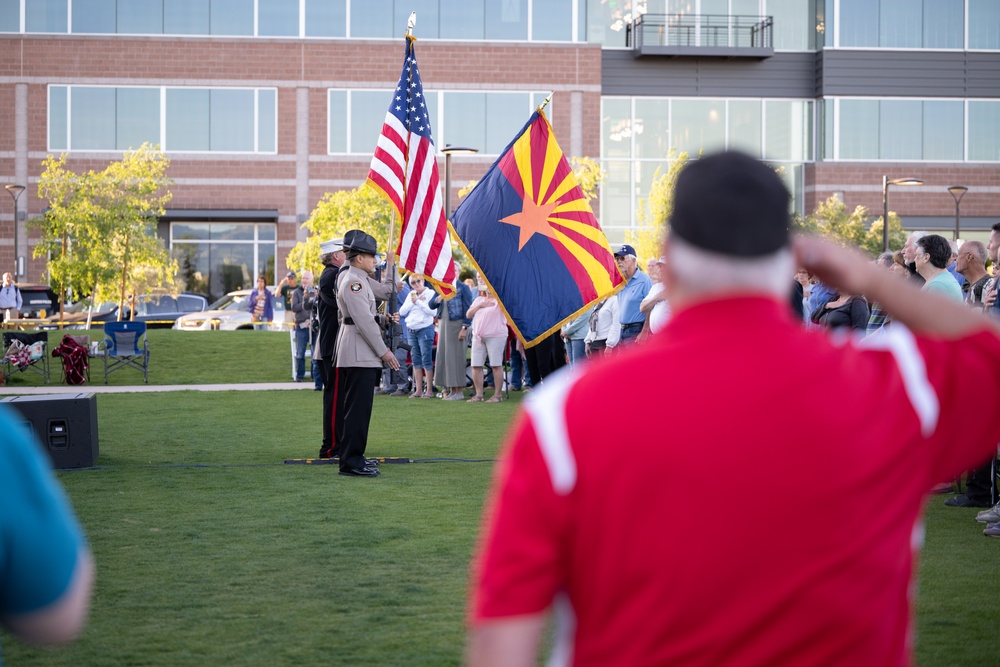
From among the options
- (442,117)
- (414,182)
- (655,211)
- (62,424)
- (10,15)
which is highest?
(10,15)

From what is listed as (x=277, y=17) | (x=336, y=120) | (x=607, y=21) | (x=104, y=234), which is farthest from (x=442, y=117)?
(x=104, y=234)

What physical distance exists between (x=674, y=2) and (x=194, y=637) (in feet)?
132

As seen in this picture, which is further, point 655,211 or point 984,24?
point 984,24

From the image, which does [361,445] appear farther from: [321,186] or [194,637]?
[321,186]

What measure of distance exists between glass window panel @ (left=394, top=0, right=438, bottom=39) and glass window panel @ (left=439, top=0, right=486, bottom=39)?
0.81 feet

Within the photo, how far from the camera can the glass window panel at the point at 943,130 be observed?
4284 centimetres

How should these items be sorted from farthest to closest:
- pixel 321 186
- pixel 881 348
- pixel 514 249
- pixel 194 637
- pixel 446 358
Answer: pixel 321 186 → pixel 446 358 → pixel 514 249 → pixel 194 637 → pixel 881 348

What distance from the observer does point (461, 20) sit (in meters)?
41.2

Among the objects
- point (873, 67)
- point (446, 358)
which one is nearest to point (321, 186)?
point (873, 67)

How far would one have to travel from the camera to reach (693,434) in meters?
1.70

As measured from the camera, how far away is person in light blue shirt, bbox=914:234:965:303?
8531 millimetres

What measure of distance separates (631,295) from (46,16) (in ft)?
107

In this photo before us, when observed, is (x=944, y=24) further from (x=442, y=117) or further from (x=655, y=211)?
(x=442, y=117)

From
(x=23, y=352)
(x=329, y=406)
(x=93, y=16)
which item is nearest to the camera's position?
(x=329, y=406)
